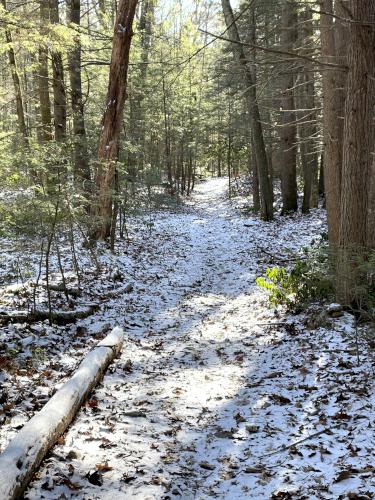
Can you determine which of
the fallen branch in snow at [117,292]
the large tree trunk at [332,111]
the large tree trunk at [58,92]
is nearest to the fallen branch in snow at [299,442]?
the large tree trunk at [332,111]

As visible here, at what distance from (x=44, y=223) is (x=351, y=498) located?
568 centimetres

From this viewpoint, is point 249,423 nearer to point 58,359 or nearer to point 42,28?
point 58,359

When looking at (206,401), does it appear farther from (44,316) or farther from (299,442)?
(44,316)

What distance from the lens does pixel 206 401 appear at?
200 inches

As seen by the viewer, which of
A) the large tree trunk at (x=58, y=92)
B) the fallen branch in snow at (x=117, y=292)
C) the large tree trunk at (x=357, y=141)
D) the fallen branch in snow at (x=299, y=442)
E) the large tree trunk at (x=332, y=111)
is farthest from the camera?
the large tree trunk at (x=58, y=92)

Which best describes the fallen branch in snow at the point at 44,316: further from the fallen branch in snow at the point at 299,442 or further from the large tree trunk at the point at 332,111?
the large tree trunk at the point at 332,111

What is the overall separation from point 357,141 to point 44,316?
18.4ft

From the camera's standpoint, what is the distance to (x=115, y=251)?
40.3 feet

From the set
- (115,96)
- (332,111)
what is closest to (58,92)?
(115,96)

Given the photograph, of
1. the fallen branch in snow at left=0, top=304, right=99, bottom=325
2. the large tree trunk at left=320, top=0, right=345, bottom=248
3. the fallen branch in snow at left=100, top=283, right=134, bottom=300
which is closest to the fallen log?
the fallen branch in snow at left=0, top=304, right=99, bottom=325

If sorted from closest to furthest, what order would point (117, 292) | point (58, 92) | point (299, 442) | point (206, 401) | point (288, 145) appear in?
point (299, 442) → point (206, 401) → point (117, 292) → point (58, 92) → point (288, 145)

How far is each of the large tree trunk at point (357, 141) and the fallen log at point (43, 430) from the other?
11.8 feet

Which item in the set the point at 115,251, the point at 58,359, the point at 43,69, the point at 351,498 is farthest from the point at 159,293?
the point at 43,69

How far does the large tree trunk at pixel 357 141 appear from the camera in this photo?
6078 millimetres
